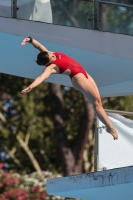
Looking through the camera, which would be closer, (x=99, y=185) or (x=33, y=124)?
Result: (x=99, y=185)

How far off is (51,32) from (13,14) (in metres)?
0.80

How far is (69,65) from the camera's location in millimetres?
9492

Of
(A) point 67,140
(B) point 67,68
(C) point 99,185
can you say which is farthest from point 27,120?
(B) point 67,68

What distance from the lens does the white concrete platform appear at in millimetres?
9516

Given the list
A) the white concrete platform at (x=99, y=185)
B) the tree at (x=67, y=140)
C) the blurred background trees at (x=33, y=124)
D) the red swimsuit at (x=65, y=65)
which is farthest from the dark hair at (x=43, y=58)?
the blurred background trees at (x=33, y=124)

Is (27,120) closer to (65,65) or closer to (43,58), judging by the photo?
(65,65)

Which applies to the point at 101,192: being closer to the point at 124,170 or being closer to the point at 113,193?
the point at 113,193

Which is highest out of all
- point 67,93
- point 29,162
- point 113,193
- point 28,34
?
point 28,34

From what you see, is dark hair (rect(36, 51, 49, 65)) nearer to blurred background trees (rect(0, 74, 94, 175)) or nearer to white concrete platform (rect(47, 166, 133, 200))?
white concrete platform (rect(47, 166, 133, 200))

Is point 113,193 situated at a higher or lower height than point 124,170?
lower

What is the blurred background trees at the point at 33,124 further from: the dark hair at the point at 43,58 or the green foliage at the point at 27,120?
the dark hair at the point at 43,58

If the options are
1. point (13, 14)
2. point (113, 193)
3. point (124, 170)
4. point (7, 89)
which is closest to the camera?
point (124, 170)

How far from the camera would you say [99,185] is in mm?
9914

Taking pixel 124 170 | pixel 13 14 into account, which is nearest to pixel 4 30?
pixel 13 14
